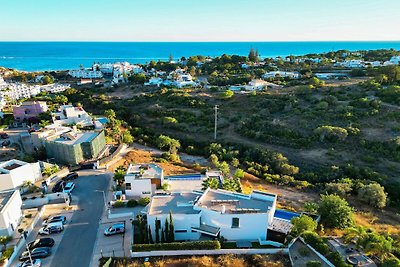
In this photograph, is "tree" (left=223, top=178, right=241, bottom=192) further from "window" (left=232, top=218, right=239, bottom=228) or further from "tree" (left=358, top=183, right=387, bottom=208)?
"tree" (left=358, top=183, right=387, bottom=208)

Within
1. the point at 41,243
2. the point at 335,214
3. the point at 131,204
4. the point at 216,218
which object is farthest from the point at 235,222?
the point at 41,243

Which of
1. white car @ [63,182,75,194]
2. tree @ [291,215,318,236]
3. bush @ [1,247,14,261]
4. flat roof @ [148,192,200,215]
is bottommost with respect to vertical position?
white car @ [63,182,75,194]

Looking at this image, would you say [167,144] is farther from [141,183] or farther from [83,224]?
[83,224]

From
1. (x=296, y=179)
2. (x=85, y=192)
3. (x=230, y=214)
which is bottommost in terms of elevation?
(x=296, y=179)

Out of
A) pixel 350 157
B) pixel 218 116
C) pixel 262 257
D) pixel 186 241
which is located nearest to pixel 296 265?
pixel 262 257

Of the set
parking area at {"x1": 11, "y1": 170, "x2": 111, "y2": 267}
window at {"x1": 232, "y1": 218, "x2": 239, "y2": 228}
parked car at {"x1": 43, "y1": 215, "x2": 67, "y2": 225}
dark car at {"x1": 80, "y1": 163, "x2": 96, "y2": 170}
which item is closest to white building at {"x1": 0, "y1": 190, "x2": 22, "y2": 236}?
parking area at {"x1": 11, "y1": 170, "x2": 111, "y2": 267}

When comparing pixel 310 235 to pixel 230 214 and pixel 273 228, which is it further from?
pixel 230 214

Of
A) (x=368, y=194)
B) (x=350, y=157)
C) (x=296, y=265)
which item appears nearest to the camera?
(x=296, y=265)
